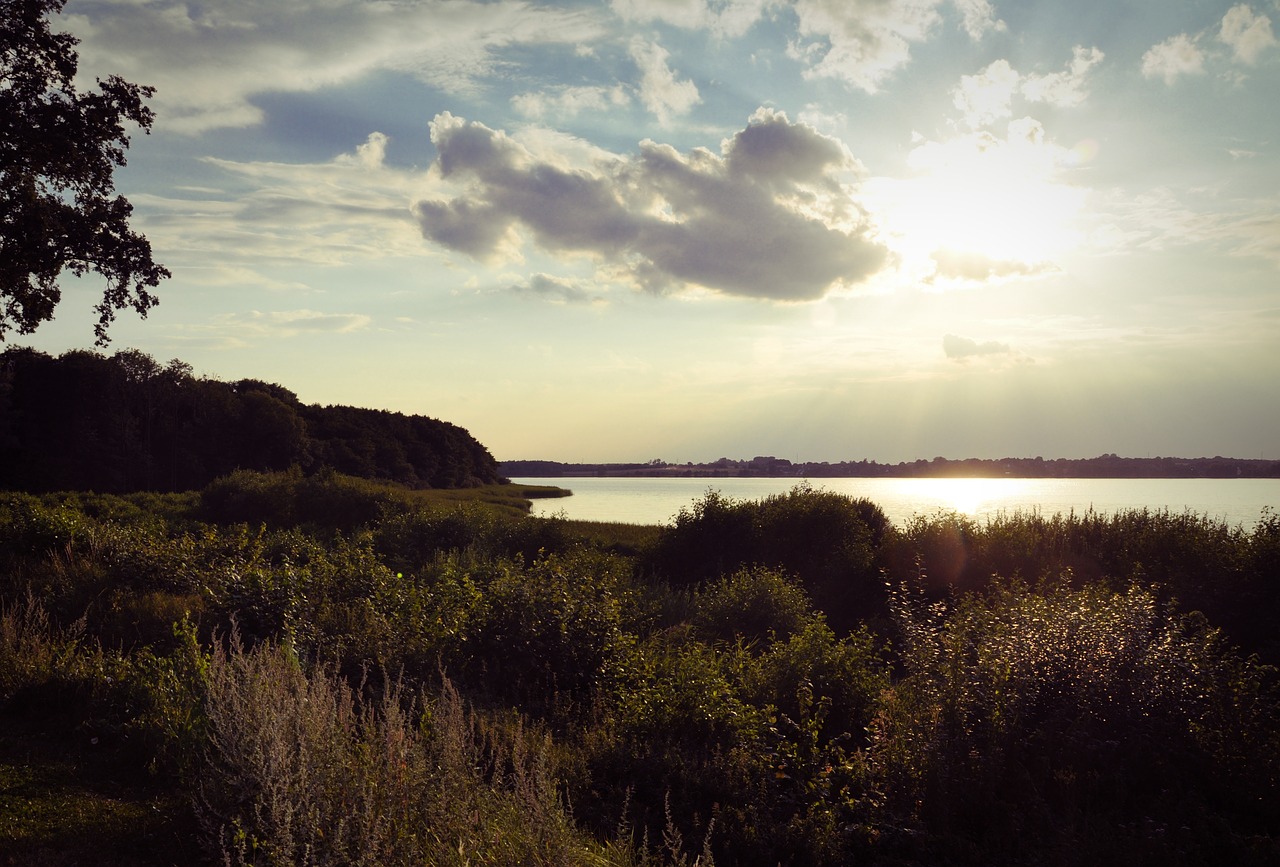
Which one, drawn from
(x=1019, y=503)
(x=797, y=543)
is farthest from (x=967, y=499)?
(x=797, y=543)

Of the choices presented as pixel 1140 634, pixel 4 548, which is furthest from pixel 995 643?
pixel 4 548

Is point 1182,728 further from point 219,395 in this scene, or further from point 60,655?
point 219,395

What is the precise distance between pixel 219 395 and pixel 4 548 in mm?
48054

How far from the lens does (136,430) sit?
54.9 metres

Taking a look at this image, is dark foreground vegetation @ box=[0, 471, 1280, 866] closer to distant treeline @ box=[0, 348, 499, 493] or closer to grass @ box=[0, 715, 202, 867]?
grass @ box=[0, 715, 202, 867]

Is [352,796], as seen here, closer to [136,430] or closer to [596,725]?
[596,725]

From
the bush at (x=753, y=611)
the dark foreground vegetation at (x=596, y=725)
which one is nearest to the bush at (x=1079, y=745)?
the dark foreground vegetation at (x=596, y=725)

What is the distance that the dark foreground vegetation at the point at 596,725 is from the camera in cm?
529

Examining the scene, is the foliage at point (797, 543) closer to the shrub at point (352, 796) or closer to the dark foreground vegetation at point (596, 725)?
the dark foreground vegetation at point (596, 725)

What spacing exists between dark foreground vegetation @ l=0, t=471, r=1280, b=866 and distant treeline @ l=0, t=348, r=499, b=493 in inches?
1371

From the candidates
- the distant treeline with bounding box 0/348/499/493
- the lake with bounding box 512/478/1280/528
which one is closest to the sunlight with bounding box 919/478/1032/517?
the lake with bounding box 512/478/1280/528

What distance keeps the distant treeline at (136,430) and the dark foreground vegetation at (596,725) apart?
34835mm

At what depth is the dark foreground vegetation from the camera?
529cm

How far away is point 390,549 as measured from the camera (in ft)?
77.7
